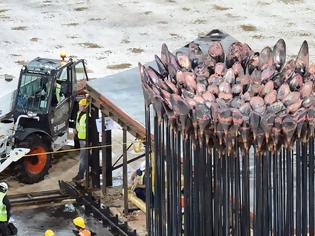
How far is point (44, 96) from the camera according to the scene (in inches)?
728

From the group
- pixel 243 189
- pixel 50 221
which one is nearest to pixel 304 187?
pixel 243 189

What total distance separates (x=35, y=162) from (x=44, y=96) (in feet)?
4.04

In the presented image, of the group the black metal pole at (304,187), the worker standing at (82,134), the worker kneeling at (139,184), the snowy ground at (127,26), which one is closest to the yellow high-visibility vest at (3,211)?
the worker kneeling at (139,184)

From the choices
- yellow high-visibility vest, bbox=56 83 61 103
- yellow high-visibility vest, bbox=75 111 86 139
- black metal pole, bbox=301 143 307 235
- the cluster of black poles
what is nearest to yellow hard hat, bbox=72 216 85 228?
yellow high-visibility vest, bbox=75 111 86 139

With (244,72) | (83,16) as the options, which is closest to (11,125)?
(244,72)

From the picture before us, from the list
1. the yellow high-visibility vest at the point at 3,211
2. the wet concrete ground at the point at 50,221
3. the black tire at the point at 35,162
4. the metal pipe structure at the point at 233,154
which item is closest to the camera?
the metal pipe structure at the point at 233,154

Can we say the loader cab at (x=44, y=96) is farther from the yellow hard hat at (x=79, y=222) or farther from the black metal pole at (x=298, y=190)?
the black metal pole at (x=298, y=190)

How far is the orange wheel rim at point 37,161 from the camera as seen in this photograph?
712 inches

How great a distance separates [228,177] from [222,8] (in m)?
24.2

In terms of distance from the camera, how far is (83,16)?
31438 millimetres

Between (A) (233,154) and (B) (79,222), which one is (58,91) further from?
(A) (233,154)

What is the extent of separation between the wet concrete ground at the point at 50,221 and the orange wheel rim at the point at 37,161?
48.2 inches

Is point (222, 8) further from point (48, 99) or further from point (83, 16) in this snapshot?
point (48, 99)

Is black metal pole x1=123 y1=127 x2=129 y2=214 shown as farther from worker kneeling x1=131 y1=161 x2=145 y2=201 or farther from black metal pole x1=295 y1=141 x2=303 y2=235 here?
black metal pole x1=295 y1=141 x2=303 y2=235
